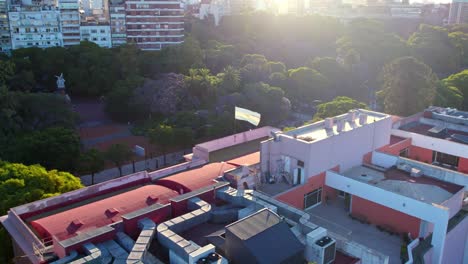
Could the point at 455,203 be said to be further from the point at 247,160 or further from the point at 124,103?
the point at 124,103

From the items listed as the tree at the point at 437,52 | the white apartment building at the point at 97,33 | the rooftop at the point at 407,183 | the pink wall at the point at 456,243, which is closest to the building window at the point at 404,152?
the rooftop at the point at 407,183

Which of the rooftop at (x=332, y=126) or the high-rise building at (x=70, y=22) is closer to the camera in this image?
the rooftop at (x=332, y=126)

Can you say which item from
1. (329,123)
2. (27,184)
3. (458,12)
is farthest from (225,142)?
→ (458,12)

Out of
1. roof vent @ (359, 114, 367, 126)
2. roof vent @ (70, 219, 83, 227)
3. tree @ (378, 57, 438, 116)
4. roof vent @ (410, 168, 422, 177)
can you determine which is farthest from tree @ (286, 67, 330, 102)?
roof vent @ (70, 219, 83, 227)

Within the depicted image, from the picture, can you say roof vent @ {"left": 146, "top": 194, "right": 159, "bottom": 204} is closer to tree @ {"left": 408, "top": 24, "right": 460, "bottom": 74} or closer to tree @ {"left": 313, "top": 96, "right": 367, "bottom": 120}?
tree @ {"left": 313, "top": 96, "right": 367, "bottom": 120}

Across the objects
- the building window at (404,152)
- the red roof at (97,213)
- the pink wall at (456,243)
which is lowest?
the pink wall at (456,243)

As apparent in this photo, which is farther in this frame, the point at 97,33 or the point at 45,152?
the point at 97,33

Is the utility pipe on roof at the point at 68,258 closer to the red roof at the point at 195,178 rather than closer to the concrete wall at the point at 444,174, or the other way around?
the red roof at the point at 195,178
